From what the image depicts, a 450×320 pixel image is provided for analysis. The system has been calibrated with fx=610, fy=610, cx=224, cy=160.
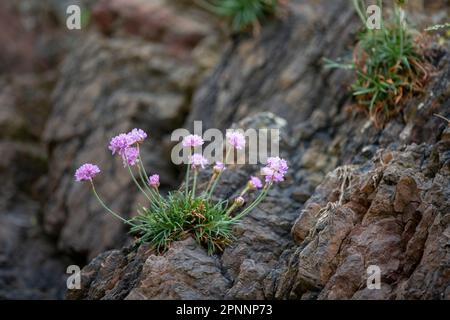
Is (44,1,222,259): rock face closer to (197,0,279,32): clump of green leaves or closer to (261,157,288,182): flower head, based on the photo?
(197,0,279,32): clump of green leaves

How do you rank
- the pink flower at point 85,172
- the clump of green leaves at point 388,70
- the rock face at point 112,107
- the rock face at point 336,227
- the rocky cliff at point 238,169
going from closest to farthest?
the rock face at point 336,227 → the rocky cliff at point 238,169 → the pink flower at point 85,172 → the clump of green leaves at point 388,70 → the rock face at point 112,107

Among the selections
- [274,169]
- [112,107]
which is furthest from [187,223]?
[112,107]

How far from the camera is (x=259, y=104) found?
7.69m

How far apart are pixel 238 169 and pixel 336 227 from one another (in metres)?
1.63

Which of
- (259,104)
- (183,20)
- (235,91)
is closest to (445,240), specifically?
(259,104)

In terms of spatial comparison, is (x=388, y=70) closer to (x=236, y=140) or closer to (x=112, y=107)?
(x=236, y=140)

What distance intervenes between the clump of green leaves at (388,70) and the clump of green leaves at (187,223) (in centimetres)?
218

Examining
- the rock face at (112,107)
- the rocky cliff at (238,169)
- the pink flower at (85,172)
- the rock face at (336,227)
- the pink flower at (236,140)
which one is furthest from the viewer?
the rock face at (112,107)

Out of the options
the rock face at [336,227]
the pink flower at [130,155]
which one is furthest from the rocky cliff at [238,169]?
the pink flower at [130,155]

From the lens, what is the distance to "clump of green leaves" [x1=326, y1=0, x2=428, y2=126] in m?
6.08

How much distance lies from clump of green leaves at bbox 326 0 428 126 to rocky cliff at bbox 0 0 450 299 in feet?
0.50

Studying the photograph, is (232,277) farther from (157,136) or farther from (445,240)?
(157,136)

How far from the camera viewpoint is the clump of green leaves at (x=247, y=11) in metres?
8.43

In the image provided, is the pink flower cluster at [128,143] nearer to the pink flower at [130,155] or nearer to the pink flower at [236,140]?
the pink flower at [130,155]
